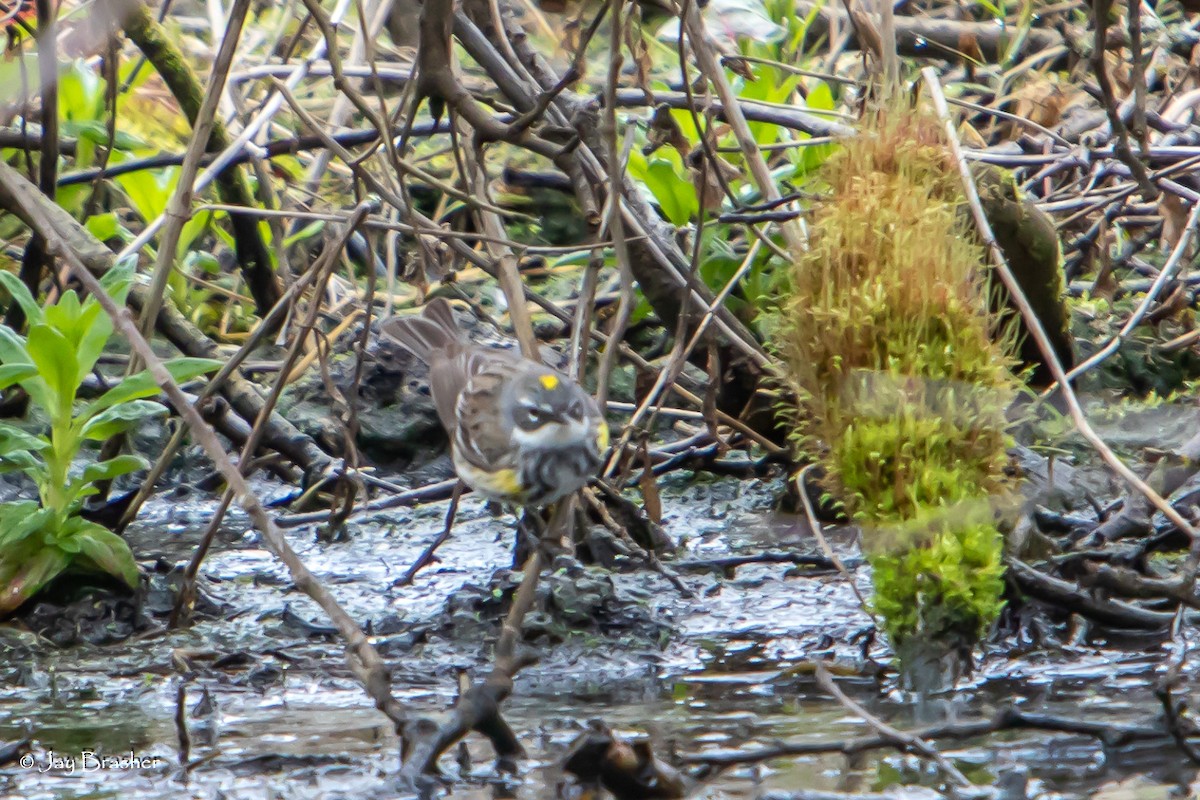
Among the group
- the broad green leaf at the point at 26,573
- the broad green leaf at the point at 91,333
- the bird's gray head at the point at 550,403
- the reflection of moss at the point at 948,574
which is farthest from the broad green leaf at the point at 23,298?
the reflection of moss at the point at 948,574

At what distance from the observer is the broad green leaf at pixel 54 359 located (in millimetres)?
4141

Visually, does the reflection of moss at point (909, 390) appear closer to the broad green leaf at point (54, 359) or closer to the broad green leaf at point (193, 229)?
the broad green leaf at point (54, 359)

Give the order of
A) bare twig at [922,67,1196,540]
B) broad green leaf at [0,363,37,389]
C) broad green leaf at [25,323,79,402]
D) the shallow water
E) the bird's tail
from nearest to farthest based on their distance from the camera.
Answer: the shallow water < bare twig at [922,67,1196,540] < broad green leaf at [0,363,37,389] < broad green leaf at [25,323,79,402] < the bird's tail

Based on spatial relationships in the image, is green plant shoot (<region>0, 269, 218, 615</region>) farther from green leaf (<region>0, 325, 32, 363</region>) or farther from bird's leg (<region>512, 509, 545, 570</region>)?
bird's leg (<region>512, 509, 545, 570</region>)

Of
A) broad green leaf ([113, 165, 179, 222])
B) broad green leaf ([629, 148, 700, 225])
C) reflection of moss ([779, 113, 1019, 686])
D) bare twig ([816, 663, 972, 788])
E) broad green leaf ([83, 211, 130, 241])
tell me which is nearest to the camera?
bare twig ([816, 663, 972, 788])

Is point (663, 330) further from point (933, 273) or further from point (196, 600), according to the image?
point (933, 273)

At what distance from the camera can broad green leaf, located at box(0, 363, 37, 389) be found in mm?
4035

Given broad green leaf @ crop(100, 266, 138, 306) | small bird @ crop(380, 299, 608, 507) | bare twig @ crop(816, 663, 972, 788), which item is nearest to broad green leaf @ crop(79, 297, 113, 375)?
broad green leaf @ crop(100, 266, 138, 306)

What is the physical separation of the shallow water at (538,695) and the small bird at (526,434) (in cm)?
42

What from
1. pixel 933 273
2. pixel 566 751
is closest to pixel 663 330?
pixel 933 273

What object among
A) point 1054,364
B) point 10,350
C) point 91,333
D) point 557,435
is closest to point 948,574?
point 1054,364

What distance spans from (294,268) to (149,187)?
1.09 m

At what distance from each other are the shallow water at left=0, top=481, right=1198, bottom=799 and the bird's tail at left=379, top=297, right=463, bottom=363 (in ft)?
2.81

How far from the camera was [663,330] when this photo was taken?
6.36 metres
